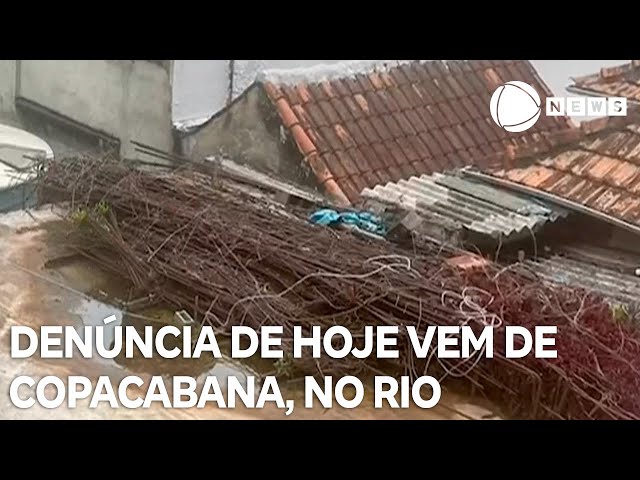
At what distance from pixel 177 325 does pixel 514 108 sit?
948 mm

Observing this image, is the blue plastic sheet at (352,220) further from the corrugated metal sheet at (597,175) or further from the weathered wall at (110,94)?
the weathered wall at (110,94)

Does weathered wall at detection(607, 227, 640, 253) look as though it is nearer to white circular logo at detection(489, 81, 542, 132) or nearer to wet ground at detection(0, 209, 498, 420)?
Result: white circular logo at detection(489, 81, 542, 132)

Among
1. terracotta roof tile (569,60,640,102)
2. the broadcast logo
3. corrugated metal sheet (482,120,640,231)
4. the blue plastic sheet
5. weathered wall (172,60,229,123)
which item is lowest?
the blue plastic sheet

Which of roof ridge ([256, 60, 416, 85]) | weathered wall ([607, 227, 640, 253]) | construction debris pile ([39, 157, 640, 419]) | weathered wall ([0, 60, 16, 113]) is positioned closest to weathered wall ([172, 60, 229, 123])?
roof ridge ([256, 60, 416, 85])

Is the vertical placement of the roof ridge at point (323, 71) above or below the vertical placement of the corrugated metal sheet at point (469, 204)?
above

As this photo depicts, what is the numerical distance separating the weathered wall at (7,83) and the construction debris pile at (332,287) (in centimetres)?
25

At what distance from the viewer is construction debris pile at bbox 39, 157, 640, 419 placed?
8.41 feet

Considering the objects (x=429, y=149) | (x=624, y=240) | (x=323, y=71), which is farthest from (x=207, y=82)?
(x=624, y=240)

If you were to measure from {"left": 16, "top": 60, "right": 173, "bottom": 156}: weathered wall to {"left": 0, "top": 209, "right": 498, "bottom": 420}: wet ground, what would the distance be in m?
0.29

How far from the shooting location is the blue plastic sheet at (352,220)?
9.71 ft

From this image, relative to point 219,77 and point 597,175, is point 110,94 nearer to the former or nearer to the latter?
point 219,77

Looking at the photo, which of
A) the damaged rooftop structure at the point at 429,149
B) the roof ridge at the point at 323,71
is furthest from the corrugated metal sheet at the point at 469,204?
the roof ridge at the point at 323,71

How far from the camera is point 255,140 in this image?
130 inches

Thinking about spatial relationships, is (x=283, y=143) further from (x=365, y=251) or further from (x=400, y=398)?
(x=400, y=398)
